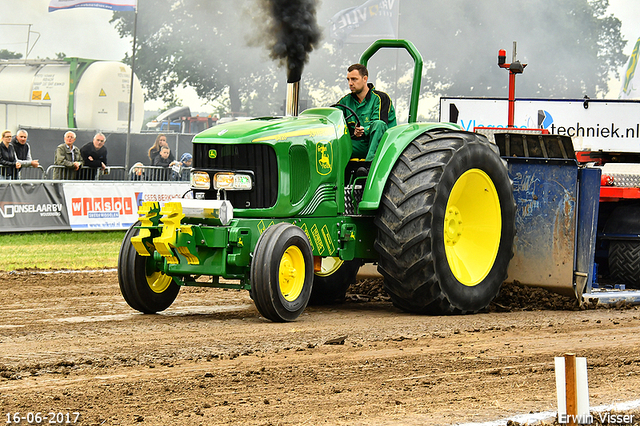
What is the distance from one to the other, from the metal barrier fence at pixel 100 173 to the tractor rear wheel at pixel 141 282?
7978 mm

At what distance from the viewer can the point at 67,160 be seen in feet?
51.2

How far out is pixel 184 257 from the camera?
669cm

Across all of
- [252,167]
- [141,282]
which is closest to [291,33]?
[252,167]

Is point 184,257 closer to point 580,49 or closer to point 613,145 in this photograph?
point 613,145

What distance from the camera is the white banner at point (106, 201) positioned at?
48.4 feet

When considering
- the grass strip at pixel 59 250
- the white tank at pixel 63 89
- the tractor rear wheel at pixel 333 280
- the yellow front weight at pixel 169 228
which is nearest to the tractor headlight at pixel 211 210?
the yellow front weight at pixel 169 228

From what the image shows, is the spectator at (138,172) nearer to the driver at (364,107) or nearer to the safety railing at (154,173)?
the safety railing at (154,173)

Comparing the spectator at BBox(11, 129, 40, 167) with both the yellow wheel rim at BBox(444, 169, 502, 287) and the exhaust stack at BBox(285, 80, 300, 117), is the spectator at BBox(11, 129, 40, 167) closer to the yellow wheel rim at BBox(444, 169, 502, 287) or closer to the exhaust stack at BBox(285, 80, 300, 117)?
the exhaust stack at BBox(285, 80, 300, 117)

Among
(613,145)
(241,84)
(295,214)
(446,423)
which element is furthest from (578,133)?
(241,84)

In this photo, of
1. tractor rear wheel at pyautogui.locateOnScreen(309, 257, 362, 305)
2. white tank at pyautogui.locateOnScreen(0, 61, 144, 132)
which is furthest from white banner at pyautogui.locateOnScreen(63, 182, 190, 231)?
tractor rear wheel at pyautogui.locateOnScreen(309, 257, 362, 305)

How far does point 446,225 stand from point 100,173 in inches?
405

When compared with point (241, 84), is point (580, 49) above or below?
above

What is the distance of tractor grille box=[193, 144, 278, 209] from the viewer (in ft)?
22.4

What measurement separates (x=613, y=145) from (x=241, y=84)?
2504 cm
